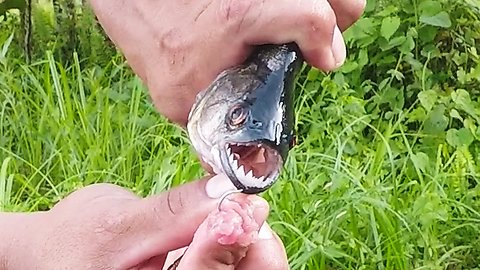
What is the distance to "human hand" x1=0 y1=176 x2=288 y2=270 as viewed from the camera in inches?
54.7

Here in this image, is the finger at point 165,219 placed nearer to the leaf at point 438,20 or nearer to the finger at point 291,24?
the finger at point 291,24

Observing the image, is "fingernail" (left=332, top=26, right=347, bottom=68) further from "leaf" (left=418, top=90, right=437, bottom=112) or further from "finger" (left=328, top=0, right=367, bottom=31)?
"leaf" (left=418, top=90, right=437, bottom=112)

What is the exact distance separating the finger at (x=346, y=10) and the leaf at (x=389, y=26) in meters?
2.01

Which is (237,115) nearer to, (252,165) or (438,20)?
(252,165)

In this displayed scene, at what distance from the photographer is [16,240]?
1803mm

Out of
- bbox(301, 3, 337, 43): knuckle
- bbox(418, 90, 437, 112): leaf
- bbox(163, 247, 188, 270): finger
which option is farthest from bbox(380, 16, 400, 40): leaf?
bbox(301, 3, 337, 43): knuckle

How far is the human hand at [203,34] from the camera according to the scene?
1.27 m

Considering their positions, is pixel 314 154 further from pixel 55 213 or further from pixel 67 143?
pixel 55 213

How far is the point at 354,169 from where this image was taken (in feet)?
9.31

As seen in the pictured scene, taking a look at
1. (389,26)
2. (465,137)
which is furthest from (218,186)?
(389,26)

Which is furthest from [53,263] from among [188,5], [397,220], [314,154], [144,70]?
[314,154]

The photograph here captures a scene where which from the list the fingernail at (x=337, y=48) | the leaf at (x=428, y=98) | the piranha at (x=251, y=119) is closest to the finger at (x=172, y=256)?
the piranha at (x=251, y=119)

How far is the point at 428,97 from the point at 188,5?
205 cm

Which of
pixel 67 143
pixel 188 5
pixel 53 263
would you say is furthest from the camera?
pixel 67 143
